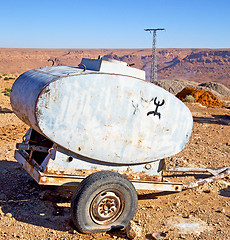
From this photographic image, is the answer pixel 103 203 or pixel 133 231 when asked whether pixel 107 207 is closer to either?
pixel 103 203

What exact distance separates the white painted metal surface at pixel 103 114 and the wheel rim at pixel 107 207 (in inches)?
19.2

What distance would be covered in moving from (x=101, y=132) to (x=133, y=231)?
48.9 inches

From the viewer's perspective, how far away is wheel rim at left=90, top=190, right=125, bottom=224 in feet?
11.6

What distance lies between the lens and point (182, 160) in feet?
22.2

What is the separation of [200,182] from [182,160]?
1937 mm

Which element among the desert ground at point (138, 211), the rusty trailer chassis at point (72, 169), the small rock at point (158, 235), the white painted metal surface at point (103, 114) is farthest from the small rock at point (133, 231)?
the white painted metal surface at point (103, 114)

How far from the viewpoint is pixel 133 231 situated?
11.9ft

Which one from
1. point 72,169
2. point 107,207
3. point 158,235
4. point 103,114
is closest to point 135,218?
point 158,235

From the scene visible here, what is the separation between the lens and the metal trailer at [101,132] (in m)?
3.53

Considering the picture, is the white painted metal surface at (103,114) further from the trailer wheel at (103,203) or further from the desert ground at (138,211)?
the desert ground at (138,211)

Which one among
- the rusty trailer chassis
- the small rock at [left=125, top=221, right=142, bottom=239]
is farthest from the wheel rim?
the rusty trailer chassis

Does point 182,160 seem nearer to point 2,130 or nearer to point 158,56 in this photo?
point 2,130

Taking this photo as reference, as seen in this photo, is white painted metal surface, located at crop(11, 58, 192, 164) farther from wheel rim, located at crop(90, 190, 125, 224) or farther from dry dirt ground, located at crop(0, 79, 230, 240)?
dry dirt ground, located at crop(0, 79, 230, 240)

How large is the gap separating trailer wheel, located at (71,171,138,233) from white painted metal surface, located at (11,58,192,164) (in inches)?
17.1
